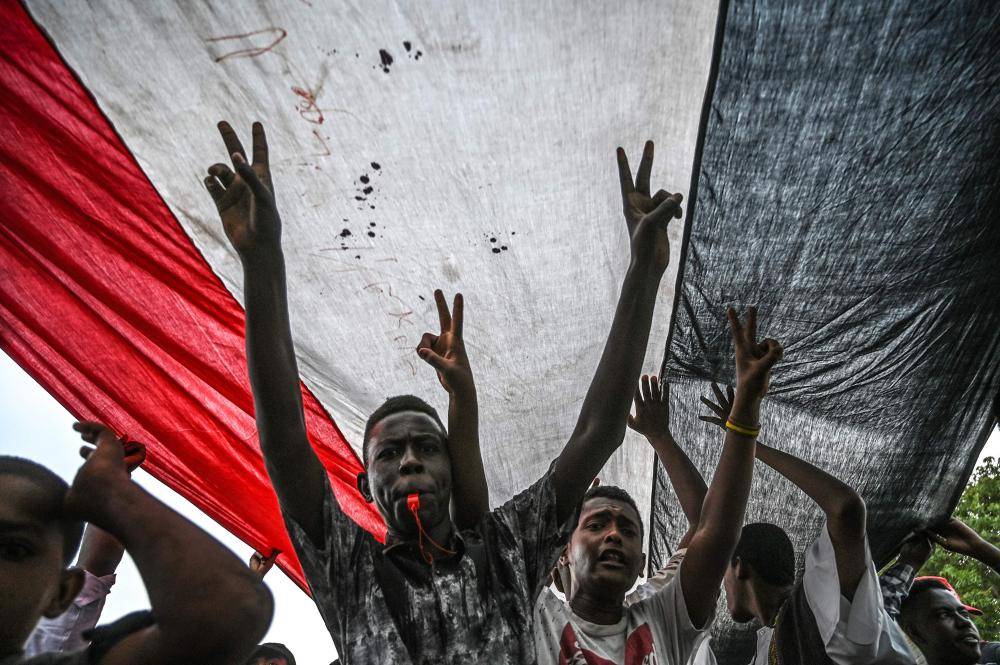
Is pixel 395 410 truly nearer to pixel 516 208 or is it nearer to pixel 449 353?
pixel 449 353

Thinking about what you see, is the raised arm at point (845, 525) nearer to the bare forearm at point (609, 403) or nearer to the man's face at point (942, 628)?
the bare forearm at point (609, 403)

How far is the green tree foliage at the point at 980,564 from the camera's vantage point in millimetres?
11148

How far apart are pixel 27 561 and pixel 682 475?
217cm

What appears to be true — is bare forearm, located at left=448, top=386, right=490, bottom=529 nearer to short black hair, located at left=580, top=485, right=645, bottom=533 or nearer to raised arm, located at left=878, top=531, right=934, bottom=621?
short black hair, located at left=580, top=485, right=645, bottom=533

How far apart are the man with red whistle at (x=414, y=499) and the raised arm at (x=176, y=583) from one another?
53 centimetres

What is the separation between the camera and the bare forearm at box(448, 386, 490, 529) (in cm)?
190

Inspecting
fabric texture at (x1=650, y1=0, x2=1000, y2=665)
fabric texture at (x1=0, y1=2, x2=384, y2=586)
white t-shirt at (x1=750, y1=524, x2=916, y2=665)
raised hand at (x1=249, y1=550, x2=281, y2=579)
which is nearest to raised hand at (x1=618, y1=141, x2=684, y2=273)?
fabric texture at (x1=650, y1=0, x2=1000, y2=665)

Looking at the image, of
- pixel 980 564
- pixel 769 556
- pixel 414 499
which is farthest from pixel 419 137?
pixel 980 564

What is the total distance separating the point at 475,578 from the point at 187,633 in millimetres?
792

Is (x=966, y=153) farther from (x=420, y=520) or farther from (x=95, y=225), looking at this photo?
(x=95, y=225)

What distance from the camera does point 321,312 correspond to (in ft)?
8.57

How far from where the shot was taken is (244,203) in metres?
1.70

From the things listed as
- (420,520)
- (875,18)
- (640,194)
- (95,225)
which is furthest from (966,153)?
(95,225)

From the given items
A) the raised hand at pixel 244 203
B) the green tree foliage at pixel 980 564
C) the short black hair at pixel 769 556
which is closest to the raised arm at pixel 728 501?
the short black hair at pixel 769 556
